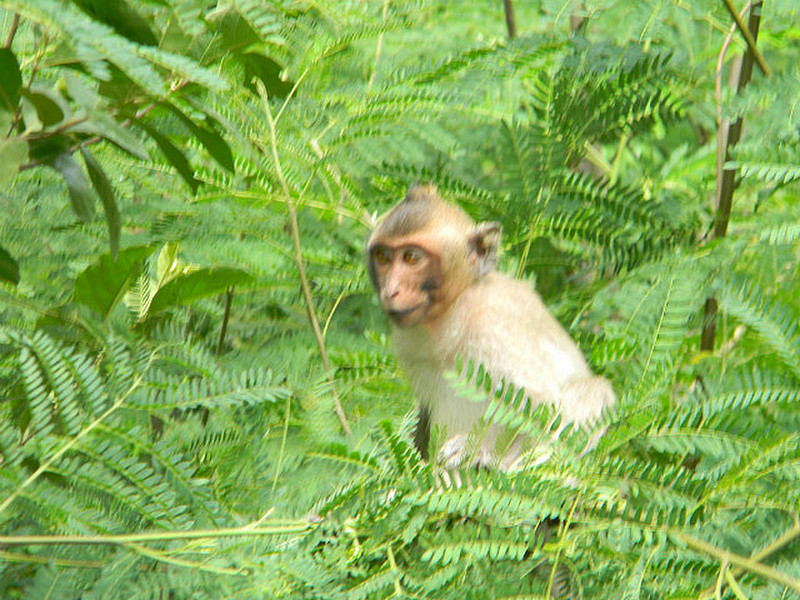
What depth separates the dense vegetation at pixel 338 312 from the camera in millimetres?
2396

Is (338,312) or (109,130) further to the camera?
(338,312)

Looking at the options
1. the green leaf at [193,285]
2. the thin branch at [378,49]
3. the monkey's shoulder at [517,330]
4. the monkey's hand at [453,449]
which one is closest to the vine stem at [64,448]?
the green leaf at [193,285]

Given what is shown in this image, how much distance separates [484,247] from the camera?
4473 mm

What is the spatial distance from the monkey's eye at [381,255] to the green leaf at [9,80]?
2218 millimetres

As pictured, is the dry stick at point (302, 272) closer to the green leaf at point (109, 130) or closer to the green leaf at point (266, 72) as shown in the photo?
the green leaf at point (266, 72)

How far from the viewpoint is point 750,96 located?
11.3ft

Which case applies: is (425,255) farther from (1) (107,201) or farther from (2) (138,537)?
(2) (138,537)

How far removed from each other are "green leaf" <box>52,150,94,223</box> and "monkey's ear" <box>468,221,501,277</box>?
223cm

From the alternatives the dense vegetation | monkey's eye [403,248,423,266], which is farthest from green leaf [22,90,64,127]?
monkey's eye [403,248,423,266]

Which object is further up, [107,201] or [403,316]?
[107,201]

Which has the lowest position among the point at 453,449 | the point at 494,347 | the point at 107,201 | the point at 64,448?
the point at 453,449

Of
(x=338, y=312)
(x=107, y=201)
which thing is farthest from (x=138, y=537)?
(x=338, y=312)

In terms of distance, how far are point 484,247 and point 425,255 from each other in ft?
0.89

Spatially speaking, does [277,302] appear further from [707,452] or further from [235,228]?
[707,452]
